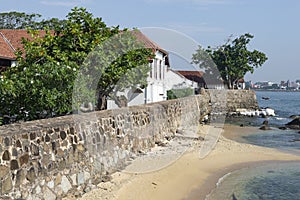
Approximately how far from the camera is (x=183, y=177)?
1344 centimetres

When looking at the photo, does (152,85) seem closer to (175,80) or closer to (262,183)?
(262,183)

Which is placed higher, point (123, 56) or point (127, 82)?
point (123, 56)

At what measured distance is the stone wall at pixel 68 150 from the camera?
7.60 meters

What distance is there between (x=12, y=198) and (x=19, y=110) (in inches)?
250

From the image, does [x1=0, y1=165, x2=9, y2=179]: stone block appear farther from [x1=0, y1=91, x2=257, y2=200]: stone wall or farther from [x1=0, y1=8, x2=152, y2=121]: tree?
[x1=0, y1=8, x2=152, y2=121]: tree

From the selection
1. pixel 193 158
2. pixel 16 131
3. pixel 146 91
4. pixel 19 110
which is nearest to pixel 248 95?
pixel 146 91

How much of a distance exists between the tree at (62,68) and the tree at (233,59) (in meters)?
42.6

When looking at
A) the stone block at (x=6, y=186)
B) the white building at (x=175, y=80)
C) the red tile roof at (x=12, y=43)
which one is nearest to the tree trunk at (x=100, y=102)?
the red tile roof at (x=12, y=43)

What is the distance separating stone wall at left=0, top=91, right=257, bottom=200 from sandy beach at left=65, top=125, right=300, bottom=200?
2.00 feet

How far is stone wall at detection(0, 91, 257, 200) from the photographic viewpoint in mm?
7602

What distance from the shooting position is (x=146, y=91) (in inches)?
995

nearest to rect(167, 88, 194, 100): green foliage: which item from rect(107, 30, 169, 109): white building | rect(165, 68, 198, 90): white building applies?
rect(107, 30, 169, 109): white building

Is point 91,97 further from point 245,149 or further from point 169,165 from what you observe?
point 245,149

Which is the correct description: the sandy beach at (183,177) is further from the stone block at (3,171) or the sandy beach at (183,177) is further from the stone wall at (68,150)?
the stone block at (3,171)
